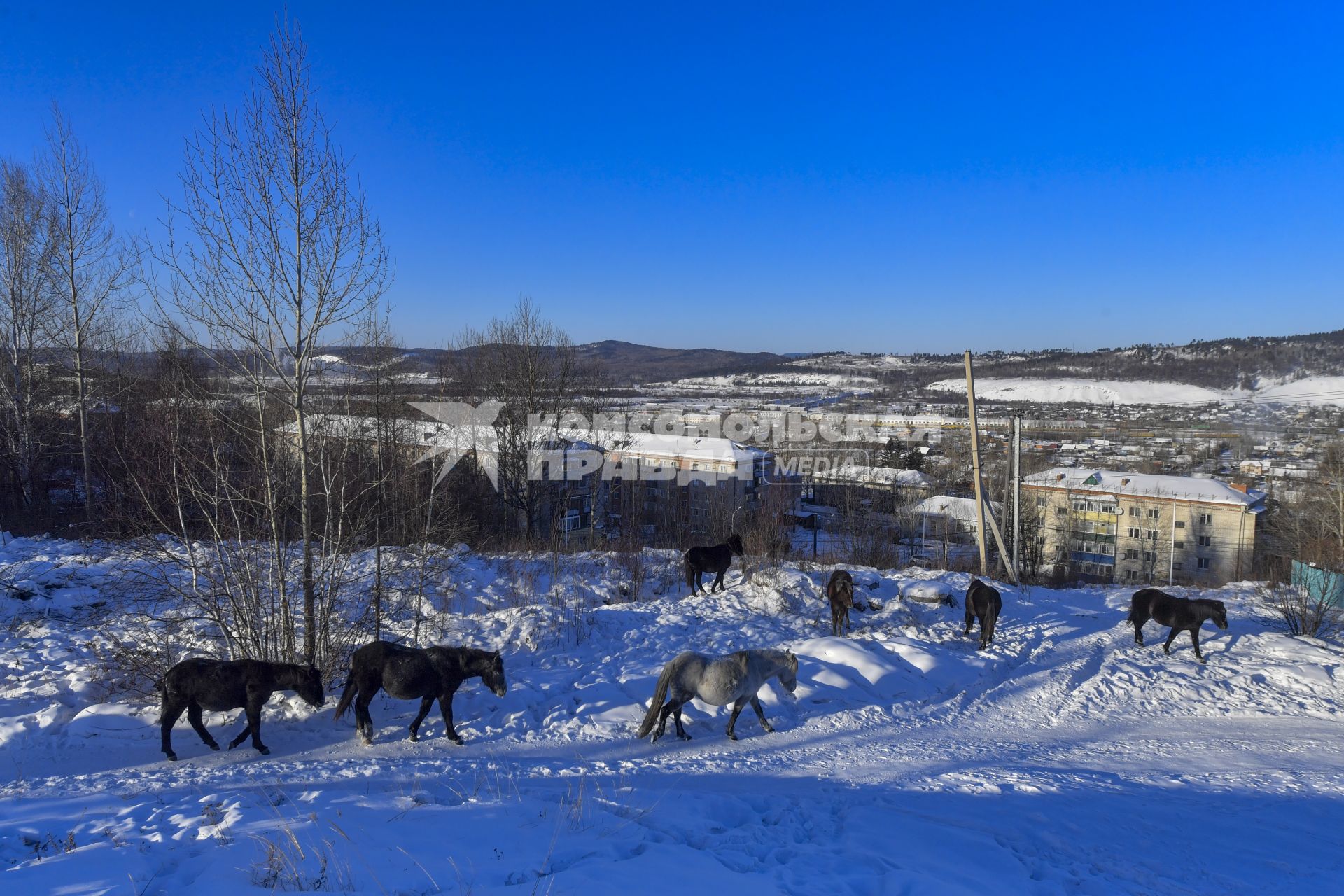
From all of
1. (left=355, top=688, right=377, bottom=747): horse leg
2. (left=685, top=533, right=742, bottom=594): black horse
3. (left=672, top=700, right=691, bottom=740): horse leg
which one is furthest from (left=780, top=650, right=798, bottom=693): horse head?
(left=685, top=533, right=742, bottom=594): black horse

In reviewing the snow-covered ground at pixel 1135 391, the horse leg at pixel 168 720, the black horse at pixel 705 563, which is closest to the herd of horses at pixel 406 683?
the horse leg at pixel 168 720

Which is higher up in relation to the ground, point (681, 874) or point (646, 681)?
point (681, 874)

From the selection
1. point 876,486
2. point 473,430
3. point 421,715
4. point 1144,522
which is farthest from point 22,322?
point 1144,522

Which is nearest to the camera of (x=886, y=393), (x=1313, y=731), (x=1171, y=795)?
(x=1171, y=795)

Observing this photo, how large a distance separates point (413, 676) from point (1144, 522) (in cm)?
4773

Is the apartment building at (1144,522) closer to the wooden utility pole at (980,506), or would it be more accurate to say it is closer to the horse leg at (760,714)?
the wooden utility pole at (980,506)

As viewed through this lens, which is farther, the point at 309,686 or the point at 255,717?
the point at 309,686

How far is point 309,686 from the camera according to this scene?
6691 millimetres

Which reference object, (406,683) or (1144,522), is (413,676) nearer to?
(406,683)

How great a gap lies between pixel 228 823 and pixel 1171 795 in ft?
24.6

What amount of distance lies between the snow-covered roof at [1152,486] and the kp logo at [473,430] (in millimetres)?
32940

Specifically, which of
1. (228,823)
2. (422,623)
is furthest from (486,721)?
(422,623)

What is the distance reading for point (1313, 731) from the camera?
26.9 feet

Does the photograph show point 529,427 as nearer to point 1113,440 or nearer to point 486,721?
point 486,721
